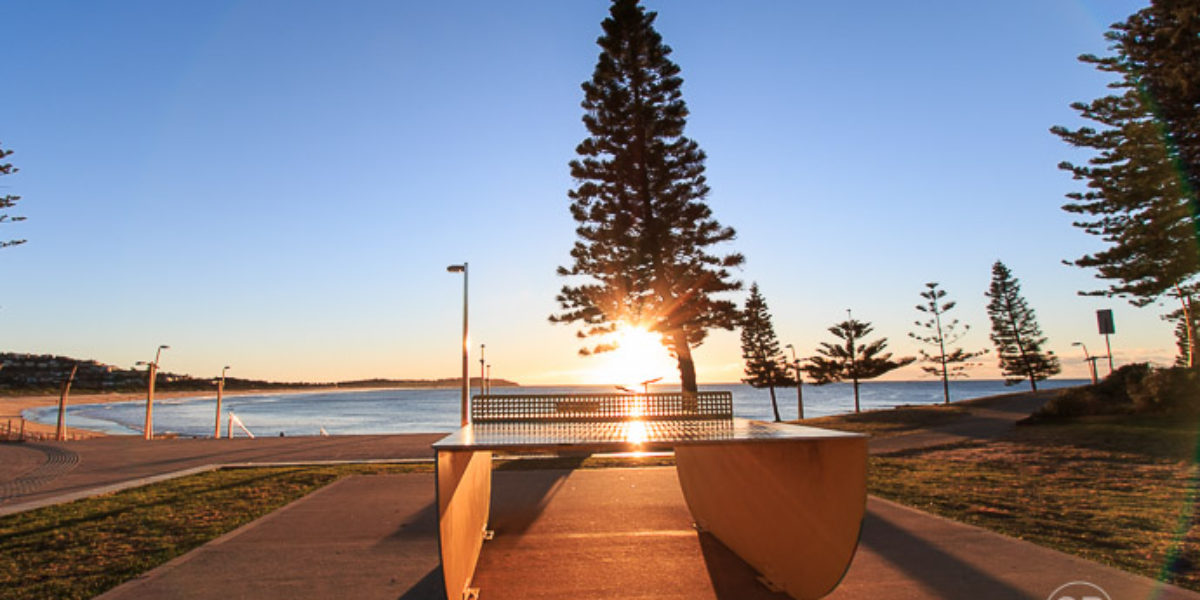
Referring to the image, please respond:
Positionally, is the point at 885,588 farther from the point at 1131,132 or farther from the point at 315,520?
Result: the point at 1131,132

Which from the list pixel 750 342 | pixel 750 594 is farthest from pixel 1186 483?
pixel 750 342

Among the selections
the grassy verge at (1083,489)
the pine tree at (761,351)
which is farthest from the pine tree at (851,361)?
the grassy verge at (1083,489)

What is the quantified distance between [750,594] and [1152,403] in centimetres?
1877

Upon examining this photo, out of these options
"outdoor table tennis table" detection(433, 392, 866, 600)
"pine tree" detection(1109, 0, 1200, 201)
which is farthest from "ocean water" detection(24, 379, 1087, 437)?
"pine tree" detection(1109, 0, 1200, 201)

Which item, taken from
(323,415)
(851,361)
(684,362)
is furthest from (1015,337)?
(323,415)

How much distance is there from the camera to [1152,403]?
1616cm

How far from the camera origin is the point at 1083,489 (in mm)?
8250

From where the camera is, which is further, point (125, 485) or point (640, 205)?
point (640, 205)

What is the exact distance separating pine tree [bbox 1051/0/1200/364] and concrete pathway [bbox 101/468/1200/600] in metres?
18.6

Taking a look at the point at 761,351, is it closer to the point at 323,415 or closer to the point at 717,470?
the point at 717,470

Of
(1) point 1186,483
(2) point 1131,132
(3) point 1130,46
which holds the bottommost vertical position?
(1) point 1186,483

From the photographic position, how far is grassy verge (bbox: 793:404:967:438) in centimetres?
2117

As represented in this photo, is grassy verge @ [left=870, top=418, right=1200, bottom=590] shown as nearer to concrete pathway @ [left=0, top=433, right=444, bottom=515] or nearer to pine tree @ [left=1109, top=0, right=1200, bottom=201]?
pine tree @ [left=1109, top=0, right=1200, bottom=201]

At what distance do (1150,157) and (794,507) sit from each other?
2219cm
